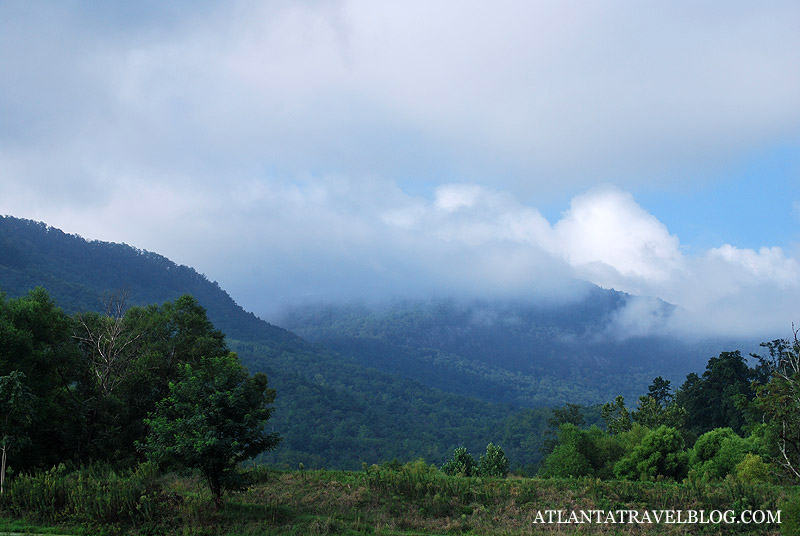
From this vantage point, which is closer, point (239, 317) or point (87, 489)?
point (87, 489)

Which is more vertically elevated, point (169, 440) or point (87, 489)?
point (169, 440)

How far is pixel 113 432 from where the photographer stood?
90.9ft

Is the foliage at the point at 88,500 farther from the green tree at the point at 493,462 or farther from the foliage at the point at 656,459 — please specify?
the green tree at the point at 493,462

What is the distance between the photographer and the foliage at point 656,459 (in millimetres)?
32125

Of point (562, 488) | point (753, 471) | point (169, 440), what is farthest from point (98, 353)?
point (753, 471)

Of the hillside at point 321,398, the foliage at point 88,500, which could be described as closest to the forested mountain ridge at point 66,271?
the hillside at point 321,398

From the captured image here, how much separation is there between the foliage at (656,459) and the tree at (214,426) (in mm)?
23130

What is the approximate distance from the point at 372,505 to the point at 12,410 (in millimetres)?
13595

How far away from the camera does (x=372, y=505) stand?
20.4m

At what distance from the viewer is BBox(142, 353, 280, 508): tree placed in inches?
690

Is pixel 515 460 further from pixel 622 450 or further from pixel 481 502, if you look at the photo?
pixel 481 502

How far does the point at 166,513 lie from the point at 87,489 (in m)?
3.23

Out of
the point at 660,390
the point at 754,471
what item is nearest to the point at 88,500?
the point at 754,471

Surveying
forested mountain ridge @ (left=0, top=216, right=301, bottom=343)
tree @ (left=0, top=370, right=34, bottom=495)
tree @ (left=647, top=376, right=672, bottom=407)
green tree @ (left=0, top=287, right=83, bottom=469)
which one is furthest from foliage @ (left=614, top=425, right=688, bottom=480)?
forested mountain ridge @ (left=0, top=216, right=301, bottom=343)
